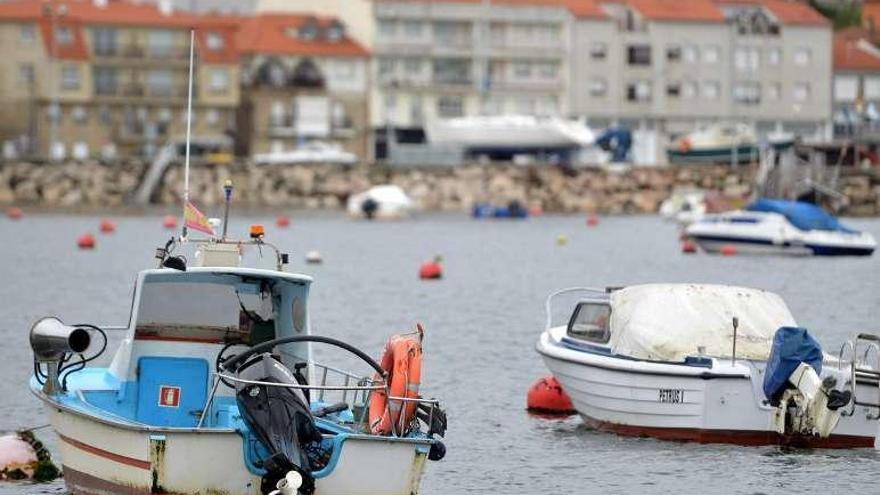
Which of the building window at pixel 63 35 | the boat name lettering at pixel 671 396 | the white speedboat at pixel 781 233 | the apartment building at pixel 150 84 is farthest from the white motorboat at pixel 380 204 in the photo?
the boat name lettering at pixel 671 396

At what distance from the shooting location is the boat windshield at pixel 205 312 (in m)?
23.3

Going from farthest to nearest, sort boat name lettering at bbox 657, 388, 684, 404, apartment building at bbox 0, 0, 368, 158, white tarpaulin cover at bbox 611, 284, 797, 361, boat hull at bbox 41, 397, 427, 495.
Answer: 1. apartment building at bbox 0, 0, 368, 158
2. white tarpaulin cover at bbox 611, 284, 797, 361
3. boat name lettering at bbox 657, 388, 684, 404
4. boat hull at bbox 41, 397, 427, 495

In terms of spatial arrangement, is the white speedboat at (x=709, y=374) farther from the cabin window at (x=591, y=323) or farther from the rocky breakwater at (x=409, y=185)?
the rocky breakwater at (x=409, y=185)

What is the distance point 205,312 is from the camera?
76.7 feet

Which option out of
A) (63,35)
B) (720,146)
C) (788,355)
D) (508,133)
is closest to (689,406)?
(788,355)

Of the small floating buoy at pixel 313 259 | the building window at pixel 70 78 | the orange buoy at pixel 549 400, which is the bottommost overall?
the small floating buoy at pixel 313 259

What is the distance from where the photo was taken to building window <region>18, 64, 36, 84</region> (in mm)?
126812

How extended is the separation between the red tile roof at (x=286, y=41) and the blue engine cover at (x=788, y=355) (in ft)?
349

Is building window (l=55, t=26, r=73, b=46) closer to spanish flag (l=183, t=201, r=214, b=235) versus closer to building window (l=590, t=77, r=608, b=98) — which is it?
building window (l=590, t=77, r=608, b=98)

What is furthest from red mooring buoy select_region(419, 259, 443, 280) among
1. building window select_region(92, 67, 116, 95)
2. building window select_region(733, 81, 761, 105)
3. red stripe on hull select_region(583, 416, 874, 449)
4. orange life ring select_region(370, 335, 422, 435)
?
building window select_region(733, 81, 761, 105)

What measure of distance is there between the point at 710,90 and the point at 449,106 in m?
19.0

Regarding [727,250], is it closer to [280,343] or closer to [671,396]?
[671,396]

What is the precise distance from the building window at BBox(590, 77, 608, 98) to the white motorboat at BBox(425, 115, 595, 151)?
1193 centimetres

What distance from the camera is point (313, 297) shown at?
180ft
